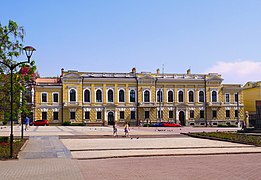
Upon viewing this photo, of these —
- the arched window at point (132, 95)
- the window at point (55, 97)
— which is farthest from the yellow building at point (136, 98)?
the window at point (55, 97)

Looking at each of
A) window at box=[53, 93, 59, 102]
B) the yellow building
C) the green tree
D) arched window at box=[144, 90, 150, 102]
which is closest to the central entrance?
the yellow building

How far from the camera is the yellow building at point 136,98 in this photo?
64250 millimetres

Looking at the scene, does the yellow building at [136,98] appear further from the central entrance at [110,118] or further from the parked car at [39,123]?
the parked car at [39,123]

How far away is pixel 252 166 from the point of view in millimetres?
13844

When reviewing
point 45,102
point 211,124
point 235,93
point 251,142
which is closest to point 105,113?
point 45,102

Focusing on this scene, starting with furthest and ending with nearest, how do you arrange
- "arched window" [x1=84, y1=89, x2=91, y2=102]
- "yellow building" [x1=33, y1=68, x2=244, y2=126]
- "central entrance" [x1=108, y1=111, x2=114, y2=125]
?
"central entrance" [x1=108, y1=111, x2=114, y2=125]
"arched window" [x1=84, y1=89, x2=91, y2=102]
"yellow building" [x1=33, y1=68, x2=244, y2=126]

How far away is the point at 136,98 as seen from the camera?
67125 millimetres

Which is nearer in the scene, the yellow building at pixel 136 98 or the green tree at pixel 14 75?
the green tree at pixel 14 75

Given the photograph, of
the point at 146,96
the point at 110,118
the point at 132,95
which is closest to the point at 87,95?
the point at 110,118

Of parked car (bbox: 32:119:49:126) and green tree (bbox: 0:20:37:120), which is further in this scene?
parked car (bbox: 32:119:49:126)

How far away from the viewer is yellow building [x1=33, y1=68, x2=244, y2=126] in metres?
64.2

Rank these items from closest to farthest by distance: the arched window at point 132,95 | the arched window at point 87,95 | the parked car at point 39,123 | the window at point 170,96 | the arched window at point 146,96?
the parked car at point 39,123 → the arched window at point 87,95 → the arched window at point 132,95 → the arched window at point 146,96 → the window at point 170,96

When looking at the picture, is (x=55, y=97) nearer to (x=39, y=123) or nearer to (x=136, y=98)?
(x=39, y=123)

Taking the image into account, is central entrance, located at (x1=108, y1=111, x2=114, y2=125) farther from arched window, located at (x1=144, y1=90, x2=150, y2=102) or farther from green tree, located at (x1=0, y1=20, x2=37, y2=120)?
green tree, located at (x1=0, y1=20, x2=37, y2=120)
